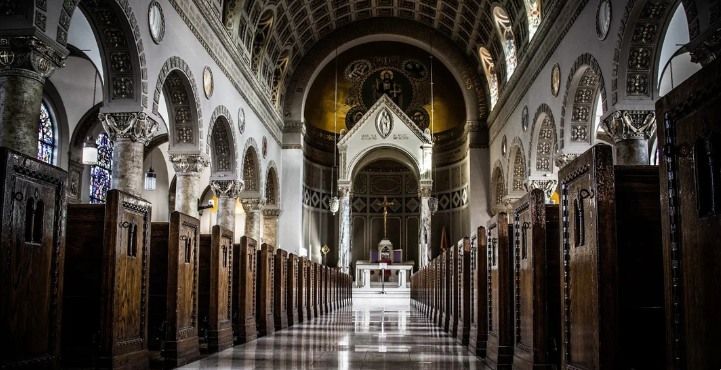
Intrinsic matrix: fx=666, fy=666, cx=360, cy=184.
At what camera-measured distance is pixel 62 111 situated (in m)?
20.3

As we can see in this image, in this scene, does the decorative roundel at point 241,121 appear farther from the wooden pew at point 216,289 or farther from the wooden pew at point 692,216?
the wooden pew at point 692,216

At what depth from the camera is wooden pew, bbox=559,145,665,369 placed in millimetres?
3854

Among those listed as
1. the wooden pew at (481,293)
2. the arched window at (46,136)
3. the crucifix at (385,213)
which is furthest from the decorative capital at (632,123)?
the crucifix at (385,213)

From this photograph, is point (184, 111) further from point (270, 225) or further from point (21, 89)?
point (270, 225)

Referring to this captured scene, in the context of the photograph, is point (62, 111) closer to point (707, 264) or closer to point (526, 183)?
point (526, 183)

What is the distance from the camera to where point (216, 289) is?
881 cm

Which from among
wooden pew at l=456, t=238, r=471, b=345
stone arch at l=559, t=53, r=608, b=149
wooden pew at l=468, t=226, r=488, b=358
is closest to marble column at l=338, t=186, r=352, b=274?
stone arch at l=559, t=53, r=608, b=149

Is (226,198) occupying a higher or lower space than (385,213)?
lower

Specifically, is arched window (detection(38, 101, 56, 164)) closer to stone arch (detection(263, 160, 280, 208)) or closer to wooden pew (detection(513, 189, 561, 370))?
stone arch (detection(263, 160, 280, 208))

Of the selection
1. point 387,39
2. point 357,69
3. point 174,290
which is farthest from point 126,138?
point 357,69

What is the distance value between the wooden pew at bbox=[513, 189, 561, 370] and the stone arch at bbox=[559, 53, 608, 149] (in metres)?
10.4

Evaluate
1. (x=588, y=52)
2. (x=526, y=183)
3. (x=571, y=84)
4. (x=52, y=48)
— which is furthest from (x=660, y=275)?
(x=526, y=183)

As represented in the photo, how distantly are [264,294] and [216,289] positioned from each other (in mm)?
2824

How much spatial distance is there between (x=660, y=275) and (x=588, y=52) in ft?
37.7
